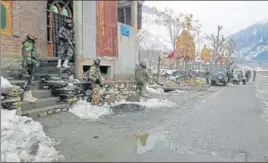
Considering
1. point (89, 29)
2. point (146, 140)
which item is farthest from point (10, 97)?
point (89, 29)

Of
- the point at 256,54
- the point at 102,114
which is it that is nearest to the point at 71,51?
the point at 102,114

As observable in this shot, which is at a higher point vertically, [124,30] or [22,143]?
[124,30]

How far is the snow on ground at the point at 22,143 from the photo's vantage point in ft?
16.3

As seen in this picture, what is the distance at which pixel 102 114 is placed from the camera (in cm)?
1005

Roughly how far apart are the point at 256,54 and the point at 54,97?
5.98m

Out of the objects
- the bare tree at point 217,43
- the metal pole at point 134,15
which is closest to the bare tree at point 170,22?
the bare tree at point 217,43

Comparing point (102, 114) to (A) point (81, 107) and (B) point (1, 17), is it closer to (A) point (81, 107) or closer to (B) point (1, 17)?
(A) point (81, 107)

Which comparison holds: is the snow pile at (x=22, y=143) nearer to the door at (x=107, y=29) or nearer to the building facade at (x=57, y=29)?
the building facade at (x=57, y=29)

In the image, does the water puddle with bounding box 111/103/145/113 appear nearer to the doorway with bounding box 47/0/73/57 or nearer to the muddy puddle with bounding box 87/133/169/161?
the muddy puddle with bounding box 87/133/169/161

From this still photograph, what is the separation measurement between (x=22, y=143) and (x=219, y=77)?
29.5m

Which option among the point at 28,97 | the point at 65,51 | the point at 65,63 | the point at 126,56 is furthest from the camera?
the point at 126,56

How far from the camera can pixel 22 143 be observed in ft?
17.3

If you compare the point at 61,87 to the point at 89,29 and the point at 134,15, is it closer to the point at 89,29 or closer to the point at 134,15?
the point at 89,29

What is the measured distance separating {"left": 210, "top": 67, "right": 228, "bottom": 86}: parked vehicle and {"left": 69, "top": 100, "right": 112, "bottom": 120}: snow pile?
2368 cm
